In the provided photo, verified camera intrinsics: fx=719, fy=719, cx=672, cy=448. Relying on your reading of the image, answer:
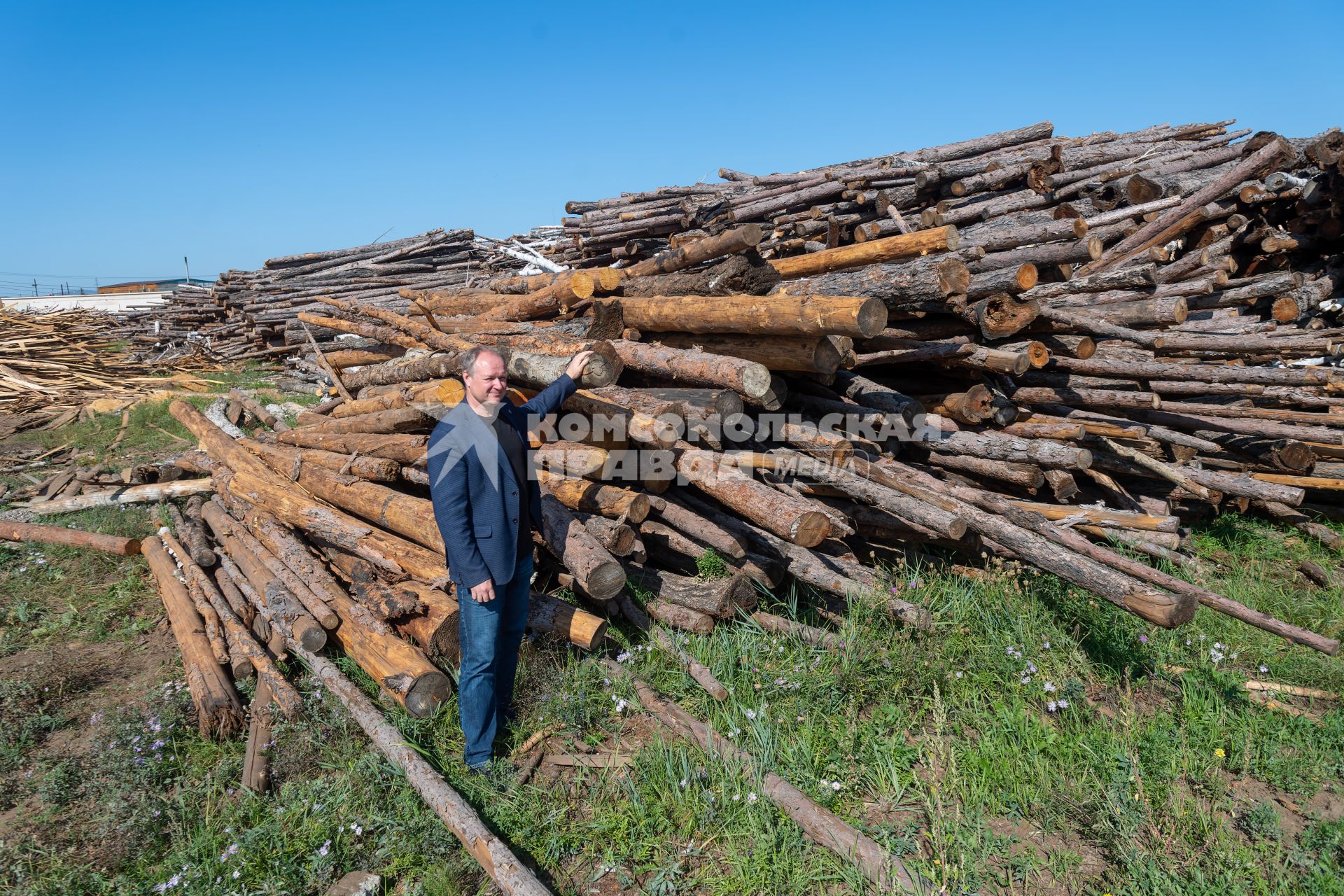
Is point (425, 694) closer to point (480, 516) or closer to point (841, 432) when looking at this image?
point (480, 516)

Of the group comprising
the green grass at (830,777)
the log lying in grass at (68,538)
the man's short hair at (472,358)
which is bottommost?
the green grass at (830,777)

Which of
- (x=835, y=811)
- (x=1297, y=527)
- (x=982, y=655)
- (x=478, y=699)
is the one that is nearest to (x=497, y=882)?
A: (x=478, y=699)

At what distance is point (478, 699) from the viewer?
12.6ft

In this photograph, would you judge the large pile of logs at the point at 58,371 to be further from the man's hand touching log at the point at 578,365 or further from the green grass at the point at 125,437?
the man's hand touching log at the point at 578,365

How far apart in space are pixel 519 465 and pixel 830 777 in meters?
2.30

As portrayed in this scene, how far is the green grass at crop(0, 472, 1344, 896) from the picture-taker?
325 cm

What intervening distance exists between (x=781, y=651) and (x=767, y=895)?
1542 millimetres

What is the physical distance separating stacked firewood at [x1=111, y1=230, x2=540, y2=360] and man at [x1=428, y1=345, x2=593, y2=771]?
14.7 metres

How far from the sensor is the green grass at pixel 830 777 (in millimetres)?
3252

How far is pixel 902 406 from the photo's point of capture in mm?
5918

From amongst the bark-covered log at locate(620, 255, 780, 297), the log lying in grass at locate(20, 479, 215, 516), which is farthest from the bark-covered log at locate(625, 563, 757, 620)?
the log lying in grass at locate(20, 479, 215, 516)

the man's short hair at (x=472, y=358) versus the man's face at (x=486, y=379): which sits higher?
the man's short hair at (x=472, y=358)

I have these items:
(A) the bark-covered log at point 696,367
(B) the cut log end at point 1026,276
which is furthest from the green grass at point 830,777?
(B) the cut log end at point 1026,276

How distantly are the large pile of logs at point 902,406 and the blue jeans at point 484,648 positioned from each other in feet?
1.40
